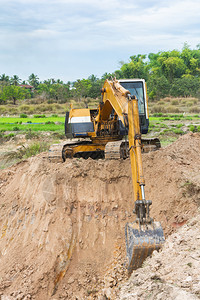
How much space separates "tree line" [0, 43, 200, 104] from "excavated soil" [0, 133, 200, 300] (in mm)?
44280

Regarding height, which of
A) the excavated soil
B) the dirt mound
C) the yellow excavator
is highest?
the yellow excavator

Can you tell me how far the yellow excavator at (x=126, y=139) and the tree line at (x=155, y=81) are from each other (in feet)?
138

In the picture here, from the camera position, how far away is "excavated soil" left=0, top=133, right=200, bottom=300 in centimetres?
692

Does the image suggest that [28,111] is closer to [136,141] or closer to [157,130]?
[157,130]

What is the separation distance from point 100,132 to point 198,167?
3.52 meters

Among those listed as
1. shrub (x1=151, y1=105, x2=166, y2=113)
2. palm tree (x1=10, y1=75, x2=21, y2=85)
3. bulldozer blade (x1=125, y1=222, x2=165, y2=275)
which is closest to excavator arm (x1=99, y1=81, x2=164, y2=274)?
bulldozer blade (x1=125, y1=222, x2=165, y2=275)

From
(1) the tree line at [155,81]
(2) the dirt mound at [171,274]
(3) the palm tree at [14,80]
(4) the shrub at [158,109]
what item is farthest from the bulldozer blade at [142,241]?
(3) the palm tree at [14,80]

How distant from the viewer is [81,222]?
27.3 feet

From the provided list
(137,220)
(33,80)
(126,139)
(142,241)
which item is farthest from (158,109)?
(33,80)

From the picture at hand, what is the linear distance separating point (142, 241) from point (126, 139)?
483 cm

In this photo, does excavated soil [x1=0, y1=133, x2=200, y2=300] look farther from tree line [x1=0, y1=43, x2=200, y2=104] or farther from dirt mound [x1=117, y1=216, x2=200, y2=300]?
tree line [x1=0, y1=43, x2=200, y2=104]

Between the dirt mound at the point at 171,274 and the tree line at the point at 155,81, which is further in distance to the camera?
the tree line at the point at 155,81

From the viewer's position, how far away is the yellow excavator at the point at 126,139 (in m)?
5.47

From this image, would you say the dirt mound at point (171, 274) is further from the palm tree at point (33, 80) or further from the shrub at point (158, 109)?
the palm tree at point (33, 80)
